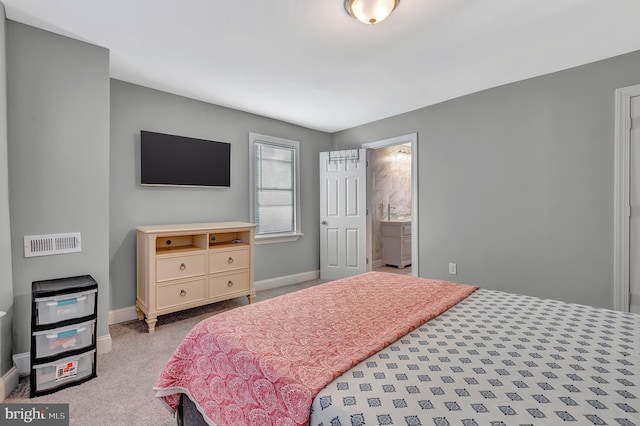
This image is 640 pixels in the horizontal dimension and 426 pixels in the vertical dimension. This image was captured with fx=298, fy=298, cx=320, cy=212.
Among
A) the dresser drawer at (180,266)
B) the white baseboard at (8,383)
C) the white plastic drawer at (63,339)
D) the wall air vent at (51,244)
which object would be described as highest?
the wall air vent at (51,244)

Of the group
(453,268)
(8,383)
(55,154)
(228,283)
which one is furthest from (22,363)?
(453,268)

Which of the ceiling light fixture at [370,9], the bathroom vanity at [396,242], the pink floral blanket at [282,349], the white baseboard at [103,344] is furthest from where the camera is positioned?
the bathroom vanity at [396,242]

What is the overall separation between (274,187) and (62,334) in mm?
2741

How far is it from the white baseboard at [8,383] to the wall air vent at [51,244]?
0.74 m

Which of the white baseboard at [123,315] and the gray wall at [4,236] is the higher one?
the gray wall at [4,236]

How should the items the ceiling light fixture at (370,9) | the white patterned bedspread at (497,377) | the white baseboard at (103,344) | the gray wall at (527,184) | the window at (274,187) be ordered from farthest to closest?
the window at (274,187)
the gray wall at (527,184)
the white baseboard at (103,344)
the ceiling light fixture at (370,9)
the white patterned bedspread at (497,377)

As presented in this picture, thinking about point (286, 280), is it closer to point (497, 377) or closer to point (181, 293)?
point (181, 293)

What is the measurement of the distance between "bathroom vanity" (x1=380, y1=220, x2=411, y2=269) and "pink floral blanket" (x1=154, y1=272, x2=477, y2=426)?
375cm

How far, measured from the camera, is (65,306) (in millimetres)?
1956

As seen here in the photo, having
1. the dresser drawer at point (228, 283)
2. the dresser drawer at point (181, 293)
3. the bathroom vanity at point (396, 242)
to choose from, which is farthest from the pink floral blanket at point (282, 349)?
the bathroom vanity at point (396, 242)

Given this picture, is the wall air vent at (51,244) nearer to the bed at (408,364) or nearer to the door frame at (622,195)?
the bed at (408,364)

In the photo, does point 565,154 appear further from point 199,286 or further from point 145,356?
point 145,356

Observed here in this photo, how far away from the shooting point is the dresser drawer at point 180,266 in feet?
9.14

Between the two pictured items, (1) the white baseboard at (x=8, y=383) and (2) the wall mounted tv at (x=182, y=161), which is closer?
(1) the white baseboard at (x=8, y=383)
